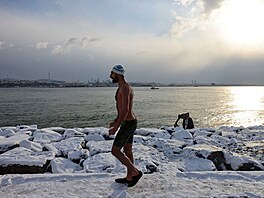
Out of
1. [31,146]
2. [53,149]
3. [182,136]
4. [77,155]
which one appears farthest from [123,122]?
[182,136]

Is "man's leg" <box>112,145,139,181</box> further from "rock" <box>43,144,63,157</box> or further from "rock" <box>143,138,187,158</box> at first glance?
"rock" <box>43,144,63,157</box>

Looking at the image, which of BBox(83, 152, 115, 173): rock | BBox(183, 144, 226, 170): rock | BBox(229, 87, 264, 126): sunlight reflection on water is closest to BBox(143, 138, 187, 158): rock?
BBox(183, 144, 226, 170): rock

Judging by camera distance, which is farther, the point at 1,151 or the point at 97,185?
the point at 1,151

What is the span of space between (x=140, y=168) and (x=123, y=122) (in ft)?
7.43

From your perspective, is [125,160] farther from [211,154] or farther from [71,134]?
[71,134]

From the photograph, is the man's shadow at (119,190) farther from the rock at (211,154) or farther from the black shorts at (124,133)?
the rock at (211,154)

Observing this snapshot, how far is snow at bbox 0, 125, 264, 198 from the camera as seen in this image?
4.22 m

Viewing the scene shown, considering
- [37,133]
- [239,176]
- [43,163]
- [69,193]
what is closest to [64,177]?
[69,193]

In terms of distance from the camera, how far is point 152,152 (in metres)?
7.61

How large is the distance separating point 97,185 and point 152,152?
11.1ft

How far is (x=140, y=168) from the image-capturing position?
6.19 metres

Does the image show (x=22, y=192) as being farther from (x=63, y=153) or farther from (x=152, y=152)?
(x=152, y=152)

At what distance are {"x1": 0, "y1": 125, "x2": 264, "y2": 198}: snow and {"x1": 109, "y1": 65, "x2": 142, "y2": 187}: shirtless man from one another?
0.74 feet

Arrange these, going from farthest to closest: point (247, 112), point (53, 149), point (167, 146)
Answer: point (247, 112)
point (167, 146)
point (53, 149)
